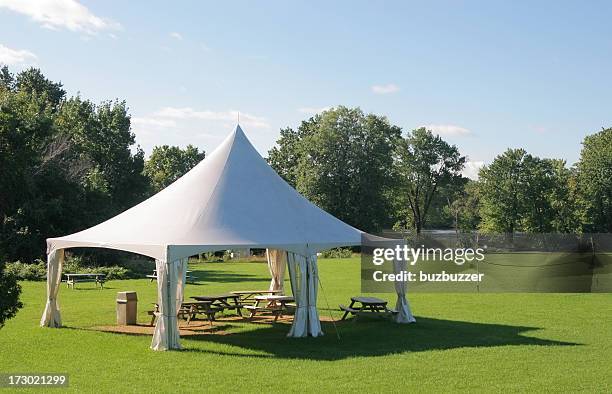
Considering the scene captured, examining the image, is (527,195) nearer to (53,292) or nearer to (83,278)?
(83,278)

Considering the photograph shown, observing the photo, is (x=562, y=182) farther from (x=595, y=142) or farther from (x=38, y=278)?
(x=38, y=278)

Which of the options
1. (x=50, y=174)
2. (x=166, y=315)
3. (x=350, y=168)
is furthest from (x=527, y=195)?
(x=166, y=315)

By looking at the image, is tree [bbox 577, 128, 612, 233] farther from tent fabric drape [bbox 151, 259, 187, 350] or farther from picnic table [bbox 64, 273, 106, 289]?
tent fabric drape [bbox 151, 259, 187, 350]

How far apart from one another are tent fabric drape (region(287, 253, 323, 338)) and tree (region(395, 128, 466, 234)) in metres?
60.5

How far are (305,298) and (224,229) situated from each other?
2140 mm

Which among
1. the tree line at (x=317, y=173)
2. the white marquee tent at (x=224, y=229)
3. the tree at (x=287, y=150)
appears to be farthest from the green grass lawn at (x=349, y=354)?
the tree at (x=287, y=150)

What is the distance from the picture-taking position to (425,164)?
245 ft

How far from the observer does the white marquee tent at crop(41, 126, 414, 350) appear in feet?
43.0

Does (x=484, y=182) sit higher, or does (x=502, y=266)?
(x=484, y=182)

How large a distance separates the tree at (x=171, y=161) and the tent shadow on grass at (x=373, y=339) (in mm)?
68476

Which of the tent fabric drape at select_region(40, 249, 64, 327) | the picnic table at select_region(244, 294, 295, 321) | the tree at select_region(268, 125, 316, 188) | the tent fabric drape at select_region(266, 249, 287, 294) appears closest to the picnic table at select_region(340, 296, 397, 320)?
the picnic table at select_region(244, 294, 295, 321)

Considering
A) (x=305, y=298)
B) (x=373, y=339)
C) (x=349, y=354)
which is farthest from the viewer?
(x=305, y=298)

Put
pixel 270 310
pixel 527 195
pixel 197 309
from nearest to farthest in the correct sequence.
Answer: pixel 197 309, pixel 270 310, pixel 527 195

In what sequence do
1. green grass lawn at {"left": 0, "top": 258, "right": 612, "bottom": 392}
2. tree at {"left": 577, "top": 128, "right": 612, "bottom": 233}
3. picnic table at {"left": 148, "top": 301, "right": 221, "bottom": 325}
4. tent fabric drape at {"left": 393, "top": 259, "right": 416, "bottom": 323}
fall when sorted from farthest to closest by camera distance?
tree at {"left": 577, "top": 128, "right": 612, "bottom": 233} < tent fabric drape at {"left": 393, "top": 259, "right": 416, "bottom": 323} < picnic table at {"left": 148, "top": 301, "right": 221, "bottom": 325} < green grass lawn at {"left": 0, "top": 258, "right": 612, "bottom": 392}
